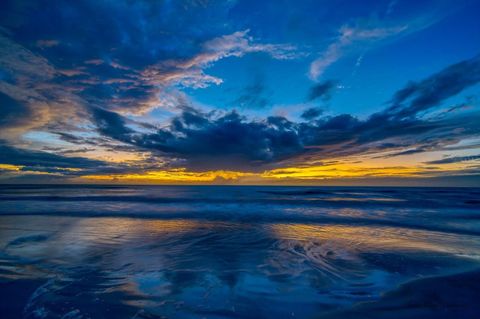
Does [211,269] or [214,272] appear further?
[211,269]

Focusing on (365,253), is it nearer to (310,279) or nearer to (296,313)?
(310,279)

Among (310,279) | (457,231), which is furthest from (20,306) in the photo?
(457,231)

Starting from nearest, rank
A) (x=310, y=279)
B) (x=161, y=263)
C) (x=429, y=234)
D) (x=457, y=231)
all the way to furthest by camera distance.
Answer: (x=310, y=279), (x=161, y=263), (x=429, y=234), (x=457, y=231)

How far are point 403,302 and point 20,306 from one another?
21.4 ft

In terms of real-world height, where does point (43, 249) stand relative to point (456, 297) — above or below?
above

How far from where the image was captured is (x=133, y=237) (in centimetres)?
922

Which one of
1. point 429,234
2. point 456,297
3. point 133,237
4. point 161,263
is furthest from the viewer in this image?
point 429,234

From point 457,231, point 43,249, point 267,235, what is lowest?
point 457,231

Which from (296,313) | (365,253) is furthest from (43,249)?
(365,253)

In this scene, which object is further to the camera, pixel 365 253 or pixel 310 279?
pixel 365 253

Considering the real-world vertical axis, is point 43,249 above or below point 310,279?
above

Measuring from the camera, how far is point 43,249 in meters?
7.04

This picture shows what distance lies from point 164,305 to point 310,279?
3.13 metres

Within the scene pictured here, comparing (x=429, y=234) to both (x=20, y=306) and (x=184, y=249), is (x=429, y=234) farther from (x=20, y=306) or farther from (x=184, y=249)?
(x=20, y=306)
